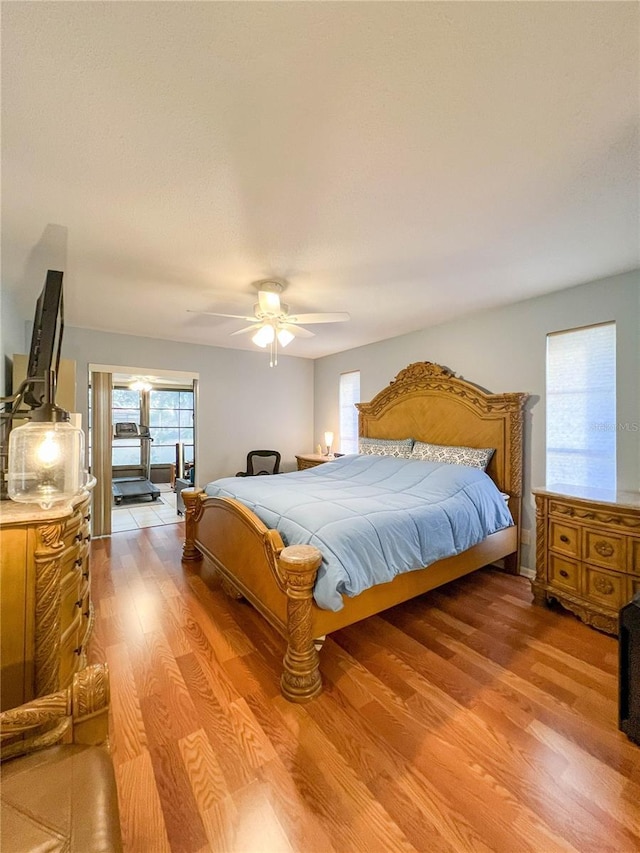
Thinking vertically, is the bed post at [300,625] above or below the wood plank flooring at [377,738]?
above

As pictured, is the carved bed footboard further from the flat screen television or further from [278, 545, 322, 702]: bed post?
the flat screen television

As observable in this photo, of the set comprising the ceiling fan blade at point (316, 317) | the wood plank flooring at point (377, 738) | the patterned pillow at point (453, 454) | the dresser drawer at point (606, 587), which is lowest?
the wood plank flooring at point (377, 738)

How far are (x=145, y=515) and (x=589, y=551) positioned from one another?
531 centimetres

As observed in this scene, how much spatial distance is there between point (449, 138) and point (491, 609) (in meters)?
2.85

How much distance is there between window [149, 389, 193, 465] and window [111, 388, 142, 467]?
0.95 feet

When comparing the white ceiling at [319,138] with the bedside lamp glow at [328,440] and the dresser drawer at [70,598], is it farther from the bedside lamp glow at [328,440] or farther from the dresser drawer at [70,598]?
the bedside lamp glow at [328,440]

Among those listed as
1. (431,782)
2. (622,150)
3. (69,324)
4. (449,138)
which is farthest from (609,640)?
(69,324)

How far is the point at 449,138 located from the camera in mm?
1315

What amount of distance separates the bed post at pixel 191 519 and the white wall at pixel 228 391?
1498 millimetres

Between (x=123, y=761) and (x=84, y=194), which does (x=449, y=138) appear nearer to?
(x=84, y=194)

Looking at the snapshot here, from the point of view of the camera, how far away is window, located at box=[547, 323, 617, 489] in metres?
2.66

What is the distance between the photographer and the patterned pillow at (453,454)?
10.5ft

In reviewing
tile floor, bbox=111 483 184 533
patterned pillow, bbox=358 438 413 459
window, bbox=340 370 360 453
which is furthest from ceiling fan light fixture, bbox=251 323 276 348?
tile floor, bbox=111 483 184 533

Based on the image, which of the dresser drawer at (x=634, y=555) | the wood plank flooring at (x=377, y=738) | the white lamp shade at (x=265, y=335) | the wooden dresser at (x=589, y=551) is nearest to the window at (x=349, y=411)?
the white lamp shade at (x=265, y=335)
